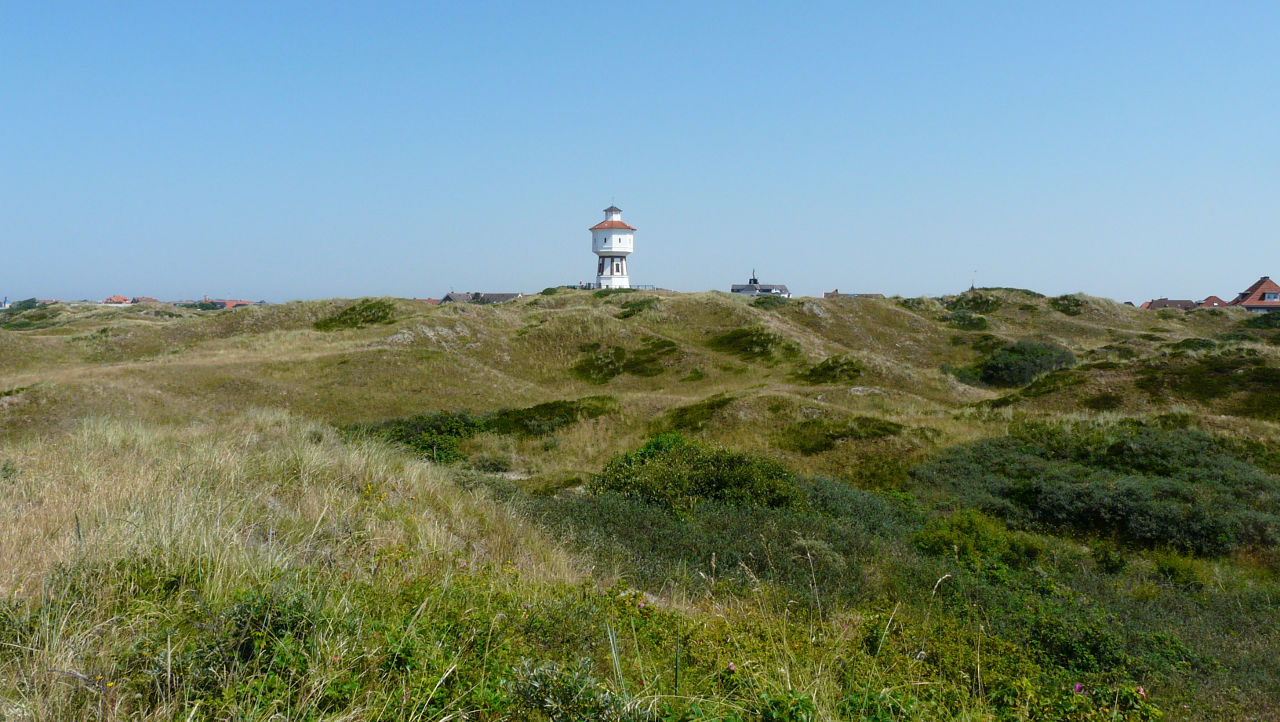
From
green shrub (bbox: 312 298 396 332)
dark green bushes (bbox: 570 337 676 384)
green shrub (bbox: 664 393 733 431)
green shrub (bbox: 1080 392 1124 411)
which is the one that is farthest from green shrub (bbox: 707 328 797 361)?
green shrub (bbox: 312 298 396 332)

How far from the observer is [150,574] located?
3.84 meters

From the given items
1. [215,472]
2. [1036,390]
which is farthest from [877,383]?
[215,472]

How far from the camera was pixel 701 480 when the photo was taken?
11.4 m

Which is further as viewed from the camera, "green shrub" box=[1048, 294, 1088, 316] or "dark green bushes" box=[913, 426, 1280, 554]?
"green shrub" box=[1048, 294, 1088, 316]

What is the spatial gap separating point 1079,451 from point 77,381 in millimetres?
30859

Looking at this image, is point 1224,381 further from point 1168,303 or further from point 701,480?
point 1168,303

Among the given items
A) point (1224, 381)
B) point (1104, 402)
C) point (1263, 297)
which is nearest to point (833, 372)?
point (1104, 402)

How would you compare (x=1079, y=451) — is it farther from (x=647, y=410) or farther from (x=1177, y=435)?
(x=647, y=410)

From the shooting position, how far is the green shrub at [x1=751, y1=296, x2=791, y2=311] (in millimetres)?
52816

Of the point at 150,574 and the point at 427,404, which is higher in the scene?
the point at 150,574

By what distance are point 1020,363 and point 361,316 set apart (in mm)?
41405

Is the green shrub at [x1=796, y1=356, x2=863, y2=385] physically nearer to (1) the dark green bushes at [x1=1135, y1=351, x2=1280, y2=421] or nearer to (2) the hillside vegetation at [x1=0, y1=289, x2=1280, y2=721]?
(2) the hillside vegetation at [x1=0, y1=289, x2=1280, y2=721]

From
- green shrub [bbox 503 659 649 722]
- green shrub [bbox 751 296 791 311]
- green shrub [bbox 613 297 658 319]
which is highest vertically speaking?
green shrub [bbox 751 296 791 311]

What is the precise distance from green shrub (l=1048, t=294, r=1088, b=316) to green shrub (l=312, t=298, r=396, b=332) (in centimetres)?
5868
